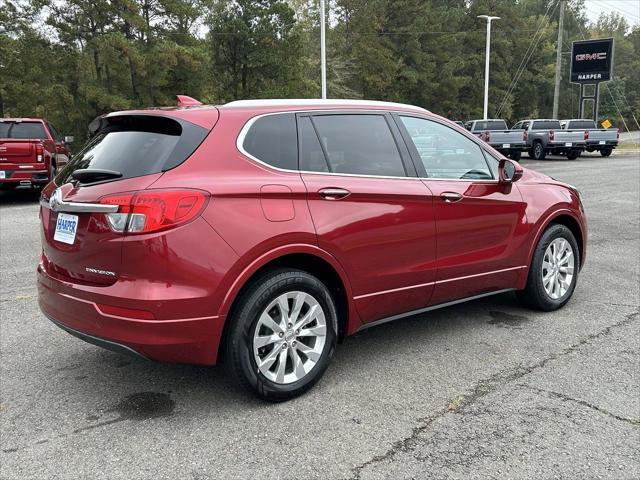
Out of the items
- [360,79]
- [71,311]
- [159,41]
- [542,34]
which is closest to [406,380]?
[71,311]

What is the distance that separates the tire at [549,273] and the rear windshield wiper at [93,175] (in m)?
3.38

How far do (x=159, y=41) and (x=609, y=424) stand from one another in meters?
31.3

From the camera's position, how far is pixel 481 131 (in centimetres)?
2795

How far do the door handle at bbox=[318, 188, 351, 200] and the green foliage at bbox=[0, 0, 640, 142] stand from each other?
92.3 ft

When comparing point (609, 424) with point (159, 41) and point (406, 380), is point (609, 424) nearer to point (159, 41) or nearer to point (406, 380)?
point (406, 380)

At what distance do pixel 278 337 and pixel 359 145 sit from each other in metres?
1.36

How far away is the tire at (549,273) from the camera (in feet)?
16.1

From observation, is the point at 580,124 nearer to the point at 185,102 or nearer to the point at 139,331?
the point at 185,102

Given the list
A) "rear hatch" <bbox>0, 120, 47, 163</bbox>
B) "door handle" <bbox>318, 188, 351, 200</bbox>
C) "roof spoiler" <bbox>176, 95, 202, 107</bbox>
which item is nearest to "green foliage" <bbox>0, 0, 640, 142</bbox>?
"rear hatch" <bbox>0, 120, 47, 163</bbox>

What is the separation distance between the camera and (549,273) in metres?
5.04

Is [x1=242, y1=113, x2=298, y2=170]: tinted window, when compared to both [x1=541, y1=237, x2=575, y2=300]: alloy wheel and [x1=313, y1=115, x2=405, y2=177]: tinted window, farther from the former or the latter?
[x1=541, y1=237, x2=575, y2=300]: alloy wheel

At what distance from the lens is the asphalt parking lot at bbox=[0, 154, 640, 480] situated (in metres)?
2.81

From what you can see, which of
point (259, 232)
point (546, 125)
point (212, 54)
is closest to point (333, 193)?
point (259, 232)

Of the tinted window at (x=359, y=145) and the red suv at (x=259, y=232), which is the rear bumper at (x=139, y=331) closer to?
the red suv at (x=259, y=232)
